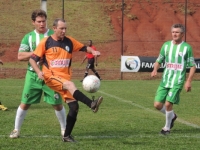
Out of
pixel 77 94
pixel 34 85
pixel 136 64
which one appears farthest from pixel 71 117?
pixel 136 64

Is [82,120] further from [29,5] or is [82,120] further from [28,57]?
[29,5]

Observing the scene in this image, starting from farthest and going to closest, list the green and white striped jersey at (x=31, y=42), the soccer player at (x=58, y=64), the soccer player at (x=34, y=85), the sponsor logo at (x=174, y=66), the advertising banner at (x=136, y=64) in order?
1. the advertising banner at (x=136, y=64)
2. the sponsor logo at (x=174, y=66)
3. the green and white striped jersey at (x=31, y=42)
4. the soccer player at (x=34, y=85)
5. the soccer player at (x=58, y=64)

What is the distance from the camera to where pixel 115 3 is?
145ft

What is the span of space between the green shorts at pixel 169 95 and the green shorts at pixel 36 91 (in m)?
1.89

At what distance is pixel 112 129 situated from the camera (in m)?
Answer: 9.35

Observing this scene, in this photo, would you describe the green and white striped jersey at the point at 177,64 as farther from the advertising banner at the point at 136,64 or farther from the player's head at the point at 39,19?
the advertising banner at the point at 136,64

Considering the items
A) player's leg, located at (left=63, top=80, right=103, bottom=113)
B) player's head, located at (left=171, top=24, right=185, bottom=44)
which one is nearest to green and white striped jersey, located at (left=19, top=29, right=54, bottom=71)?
player's leg, located at (left=63, top=80, right=103, bottom=113)

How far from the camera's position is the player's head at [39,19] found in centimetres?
816

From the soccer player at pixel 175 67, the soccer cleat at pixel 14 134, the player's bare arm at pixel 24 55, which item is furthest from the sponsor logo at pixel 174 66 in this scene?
the soccer cleat at pixel 14 134

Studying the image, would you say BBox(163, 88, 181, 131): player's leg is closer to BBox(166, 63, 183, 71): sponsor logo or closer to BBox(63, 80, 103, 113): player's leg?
BBox(166, 63, 183, 71): sponsor logo

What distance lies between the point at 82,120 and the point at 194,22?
33.1 meters

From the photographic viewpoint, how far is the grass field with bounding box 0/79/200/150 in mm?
7641

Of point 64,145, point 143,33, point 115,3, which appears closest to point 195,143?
point 64,145

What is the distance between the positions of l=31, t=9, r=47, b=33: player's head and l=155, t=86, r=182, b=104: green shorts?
2.32 meters
